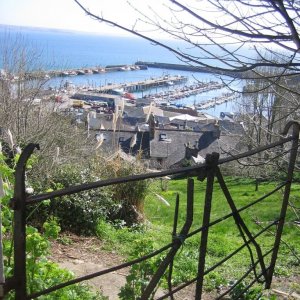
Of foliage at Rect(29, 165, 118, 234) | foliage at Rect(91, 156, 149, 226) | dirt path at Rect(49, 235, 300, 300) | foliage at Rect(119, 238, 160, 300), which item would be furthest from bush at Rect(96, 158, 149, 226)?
foliage at Rect(119, 238, 160, 300)

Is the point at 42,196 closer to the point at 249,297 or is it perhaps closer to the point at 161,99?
the point at 249,297

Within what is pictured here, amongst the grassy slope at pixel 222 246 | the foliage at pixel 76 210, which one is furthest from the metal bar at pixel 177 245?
the foliage at pixel 76 210

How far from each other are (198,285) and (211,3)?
1.33 meters

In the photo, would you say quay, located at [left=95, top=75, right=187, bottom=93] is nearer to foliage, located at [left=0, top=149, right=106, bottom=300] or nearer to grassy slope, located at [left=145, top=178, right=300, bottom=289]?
grassy slope, located at [left=145, top=178, right=300, bottom=289]

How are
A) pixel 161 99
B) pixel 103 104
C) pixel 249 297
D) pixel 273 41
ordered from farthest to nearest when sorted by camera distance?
pixel 161 99 < pixel 103 104 < pixel 249 297 < pixel 273 41

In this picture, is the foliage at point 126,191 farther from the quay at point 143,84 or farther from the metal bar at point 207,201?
the quay at point 143,84

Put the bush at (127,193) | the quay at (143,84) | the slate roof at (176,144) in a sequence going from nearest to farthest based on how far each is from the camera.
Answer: the bush at (127,193) → the slate roof at (176,144) → the quay at (143,84)

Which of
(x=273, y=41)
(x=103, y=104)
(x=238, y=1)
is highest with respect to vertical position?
(x=238, y=1)

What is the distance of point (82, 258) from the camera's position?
16.8ft

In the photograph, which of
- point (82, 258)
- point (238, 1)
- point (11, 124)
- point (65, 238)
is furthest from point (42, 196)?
point (11, 124)

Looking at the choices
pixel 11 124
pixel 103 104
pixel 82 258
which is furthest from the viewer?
pixel 103 104

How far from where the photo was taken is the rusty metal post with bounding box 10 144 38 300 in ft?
3.90

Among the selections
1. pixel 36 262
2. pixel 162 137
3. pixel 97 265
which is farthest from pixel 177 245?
pixel 162 137

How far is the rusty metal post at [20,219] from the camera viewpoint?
119 cm
